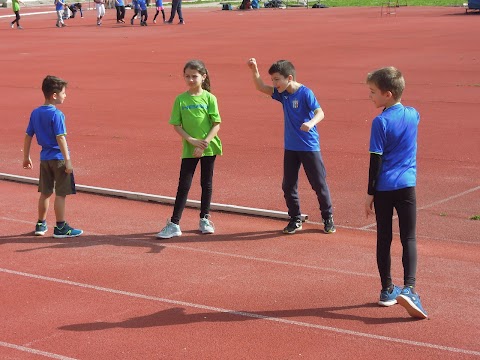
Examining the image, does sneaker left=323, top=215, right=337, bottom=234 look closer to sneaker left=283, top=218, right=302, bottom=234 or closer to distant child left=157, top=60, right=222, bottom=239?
sneaker left=283, top=218, right=302, bottom=234

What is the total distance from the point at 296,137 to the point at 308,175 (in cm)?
44

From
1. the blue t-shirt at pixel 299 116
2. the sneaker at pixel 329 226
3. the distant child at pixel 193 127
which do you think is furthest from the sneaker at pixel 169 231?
the sneaker at pixel 329 226

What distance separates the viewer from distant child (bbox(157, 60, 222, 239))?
31.3 feet

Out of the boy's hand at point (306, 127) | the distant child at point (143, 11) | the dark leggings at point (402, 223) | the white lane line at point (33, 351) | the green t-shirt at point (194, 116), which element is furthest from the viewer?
the distant child at point (143, 11)

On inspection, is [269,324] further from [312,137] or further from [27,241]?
[27,241]

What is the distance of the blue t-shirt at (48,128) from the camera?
9547 millimetres

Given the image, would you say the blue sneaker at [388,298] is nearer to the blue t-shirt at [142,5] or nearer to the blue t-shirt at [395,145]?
the blue t-shirt at [395,145]

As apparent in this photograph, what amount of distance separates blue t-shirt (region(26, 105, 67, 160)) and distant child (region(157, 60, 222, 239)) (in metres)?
1.17

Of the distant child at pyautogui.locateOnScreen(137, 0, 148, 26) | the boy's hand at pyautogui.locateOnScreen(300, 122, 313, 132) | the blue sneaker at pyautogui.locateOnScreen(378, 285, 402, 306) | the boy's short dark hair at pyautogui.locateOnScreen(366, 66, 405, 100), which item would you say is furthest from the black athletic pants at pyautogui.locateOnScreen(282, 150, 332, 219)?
the distant child at pyautogui.locateOnScreen(137, 0, 148, 26)

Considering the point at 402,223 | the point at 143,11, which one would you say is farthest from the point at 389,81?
the point at 143,11

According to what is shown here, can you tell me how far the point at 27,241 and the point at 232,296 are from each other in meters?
2.94

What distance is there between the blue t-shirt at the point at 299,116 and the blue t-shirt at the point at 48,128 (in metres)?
2.29

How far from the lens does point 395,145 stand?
23.4ft

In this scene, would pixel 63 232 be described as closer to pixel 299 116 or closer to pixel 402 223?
pixel 299 116
